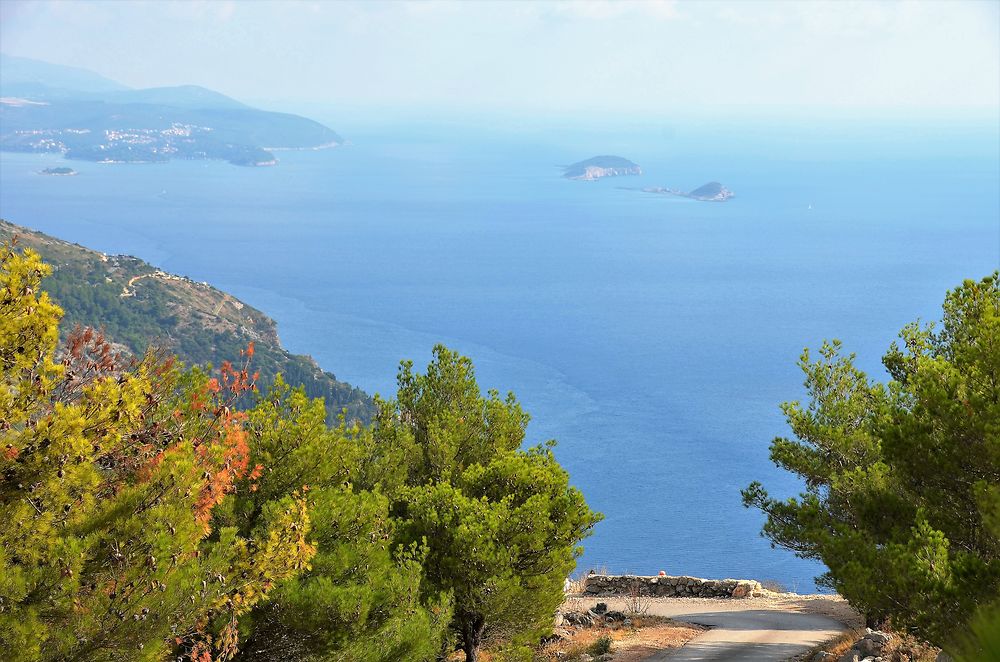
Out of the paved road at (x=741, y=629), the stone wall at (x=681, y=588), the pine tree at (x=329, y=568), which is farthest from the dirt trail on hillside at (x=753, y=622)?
the pine tree at (x=329, y=568)

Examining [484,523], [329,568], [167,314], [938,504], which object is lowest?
[329,568]

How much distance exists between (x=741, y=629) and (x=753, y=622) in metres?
1.03

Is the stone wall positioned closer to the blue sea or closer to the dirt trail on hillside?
the dirt trail on hillside

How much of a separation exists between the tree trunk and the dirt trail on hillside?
398cm

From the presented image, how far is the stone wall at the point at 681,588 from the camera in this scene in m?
25.3

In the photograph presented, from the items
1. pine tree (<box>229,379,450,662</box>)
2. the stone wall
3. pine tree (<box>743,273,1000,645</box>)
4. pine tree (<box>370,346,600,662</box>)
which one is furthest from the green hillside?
pine tree (<box>743,273,1000,645</box>)

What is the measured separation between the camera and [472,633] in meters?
14.4

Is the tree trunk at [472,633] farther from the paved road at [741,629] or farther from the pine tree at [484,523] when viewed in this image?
the paved road at [741,629]

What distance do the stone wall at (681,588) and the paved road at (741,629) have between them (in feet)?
2.38

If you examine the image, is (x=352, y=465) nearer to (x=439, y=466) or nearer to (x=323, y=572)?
(x=323, y=572)

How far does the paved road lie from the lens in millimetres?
17047

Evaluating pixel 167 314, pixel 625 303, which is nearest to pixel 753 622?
pixel 167 314

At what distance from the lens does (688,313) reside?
11269 cm

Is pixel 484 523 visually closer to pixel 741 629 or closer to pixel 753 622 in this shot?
pixel 741 629
